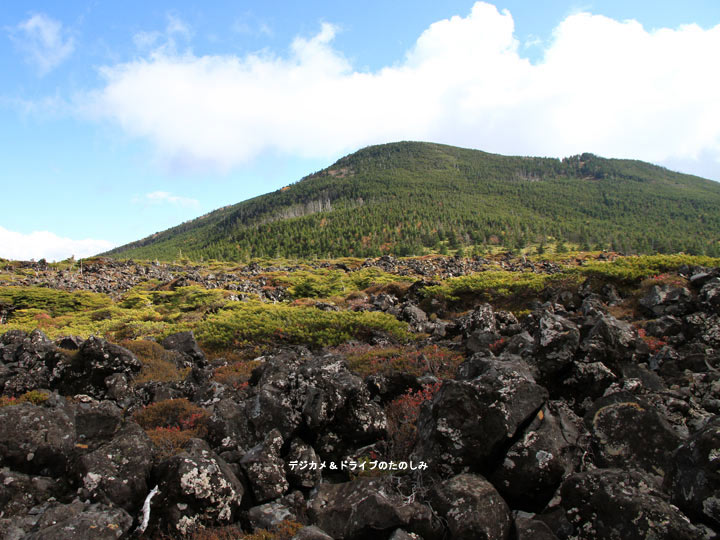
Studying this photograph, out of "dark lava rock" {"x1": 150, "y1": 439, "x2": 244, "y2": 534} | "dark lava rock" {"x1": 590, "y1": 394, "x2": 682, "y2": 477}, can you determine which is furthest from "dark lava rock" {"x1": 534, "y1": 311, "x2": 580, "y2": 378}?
"dark lava rock" {"x1": 150, "y1": 439, "x2": 244, "y2": 534}

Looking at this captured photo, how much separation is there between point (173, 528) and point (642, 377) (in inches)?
338

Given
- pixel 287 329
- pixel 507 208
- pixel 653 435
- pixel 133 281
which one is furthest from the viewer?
pixel 507 208

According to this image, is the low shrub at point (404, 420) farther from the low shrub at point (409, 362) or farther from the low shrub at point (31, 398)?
the low shrub at point (31, 398)

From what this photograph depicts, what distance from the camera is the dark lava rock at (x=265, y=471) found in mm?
5770

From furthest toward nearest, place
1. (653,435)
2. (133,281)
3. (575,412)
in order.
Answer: (133,281) → (575,412) → (653,435)

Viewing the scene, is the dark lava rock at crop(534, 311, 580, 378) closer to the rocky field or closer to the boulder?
the rocky field

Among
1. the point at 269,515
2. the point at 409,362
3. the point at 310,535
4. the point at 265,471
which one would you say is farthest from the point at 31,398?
the point at 409,362

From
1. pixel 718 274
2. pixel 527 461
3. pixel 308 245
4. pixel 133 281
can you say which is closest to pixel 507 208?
pixel 308 245

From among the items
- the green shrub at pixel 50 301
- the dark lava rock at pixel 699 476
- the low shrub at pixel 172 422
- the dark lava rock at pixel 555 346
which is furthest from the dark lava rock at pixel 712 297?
the green shrub at pixel 50 301

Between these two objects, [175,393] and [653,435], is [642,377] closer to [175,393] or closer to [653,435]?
[653,435]

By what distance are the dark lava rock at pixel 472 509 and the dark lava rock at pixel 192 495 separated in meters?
2.97

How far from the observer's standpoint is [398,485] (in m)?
5.16

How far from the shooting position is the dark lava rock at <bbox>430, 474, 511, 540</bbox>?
431 cm

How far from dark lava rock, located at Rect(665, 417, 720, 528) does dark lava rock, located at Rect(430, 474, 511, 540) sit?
1.83 metres
